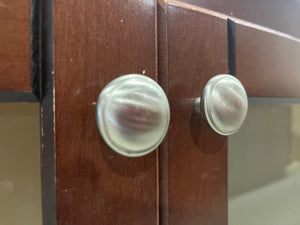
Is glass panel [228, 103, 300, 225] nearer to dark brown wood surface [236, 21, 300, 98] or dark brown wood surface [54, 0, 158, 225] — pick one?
dark brown wood surface [236, 21, 300, 98]

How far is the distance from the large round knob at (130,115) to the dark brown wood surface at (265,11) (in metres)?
0.11

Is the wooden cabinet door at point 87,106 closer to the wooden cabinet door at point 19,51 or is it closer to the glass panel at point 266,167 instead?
the wooden cabinet door at point 19,51

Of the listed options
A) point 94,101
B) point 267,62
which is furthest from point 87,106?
point 267,62

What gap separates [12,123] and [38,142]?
0.02 metres

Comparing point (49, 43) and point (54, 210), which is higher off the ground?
point (49, 43)

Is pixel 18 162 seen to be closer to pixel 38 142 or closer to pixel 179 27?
pixel 38 142

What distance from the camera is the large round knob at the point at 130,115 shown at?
155 millimetres

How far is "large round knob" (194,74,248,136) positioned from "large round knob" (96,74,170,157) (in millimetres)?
49

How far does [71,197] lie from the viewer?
163mm

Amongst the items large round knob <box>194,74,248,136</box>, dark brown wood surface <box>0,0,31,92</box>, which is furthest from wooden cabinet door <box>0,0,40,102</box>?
large round knob <box>194,74,248,136</box>

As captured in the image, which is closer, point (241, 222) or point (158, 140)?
point (158, 140)

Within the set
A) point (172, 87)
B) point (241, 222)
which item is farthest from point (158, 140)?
point (241, 222)

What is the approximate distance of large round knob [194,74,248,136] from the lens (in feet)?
0.65

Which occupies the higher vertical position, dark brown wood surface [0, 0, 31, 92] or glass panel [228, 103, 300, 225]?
dark brown wood surface [0, 0, 31, 92]
